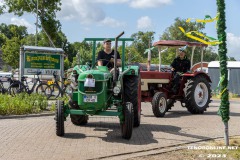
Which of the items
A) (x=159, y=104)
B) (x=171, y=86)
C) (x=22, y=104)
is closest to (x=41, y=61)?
(x=22, y=104)

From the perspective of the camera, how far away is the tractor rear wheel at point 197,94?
43.9 ft

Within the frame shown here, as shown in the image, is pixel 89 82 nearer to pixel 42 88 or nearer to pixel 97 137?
pixel 97 137

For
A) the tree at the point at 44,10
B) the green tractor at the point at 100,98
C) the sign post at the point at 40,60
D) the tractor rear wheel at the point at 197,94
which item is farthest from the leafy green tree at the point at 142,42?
the green tractor at the point at 100,98

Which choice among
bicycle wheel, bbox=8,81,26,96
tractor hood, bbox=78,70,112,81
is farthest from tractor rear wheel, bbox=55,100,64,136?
bicycle wheel, bbox=8,81,26,96

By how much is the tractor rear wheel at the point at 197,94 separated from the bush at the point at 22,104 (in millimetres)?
4670

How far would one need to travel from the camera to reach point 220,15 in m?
7.51

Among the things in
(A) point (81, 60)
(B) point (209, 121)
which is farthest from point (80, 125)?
(B) point (209, 121)

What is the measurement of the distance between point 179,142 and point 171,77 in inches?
222

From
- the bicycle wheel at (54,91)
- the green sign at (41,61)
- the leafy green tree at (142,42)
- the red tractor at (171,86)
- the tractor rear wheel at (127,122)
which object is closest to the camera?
the tractor rear wheel at (127,122)

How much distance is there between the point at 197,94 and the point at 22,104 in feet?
18.6

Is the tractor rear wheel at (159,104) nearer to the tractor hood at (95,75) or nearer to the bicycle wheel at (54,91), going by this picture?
the tractor hood at (95,75)

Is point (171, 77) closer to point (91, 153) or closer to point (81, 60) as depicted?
point (81, 60)

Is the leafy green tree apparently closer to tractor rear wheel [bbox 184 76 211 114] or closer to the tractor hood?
tractor rear wheel [bbox 184 76 211 114]

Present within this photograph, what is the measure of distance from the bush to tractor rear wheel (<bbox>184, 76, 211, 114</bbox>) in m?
4.67
